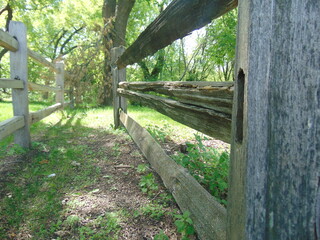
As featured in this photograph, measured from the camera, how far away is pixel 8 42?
3.04m

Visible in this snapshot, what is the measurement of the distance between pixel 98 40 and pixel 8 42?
5229 millimetres

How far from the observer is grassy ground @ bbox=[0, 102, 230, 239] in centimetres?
170

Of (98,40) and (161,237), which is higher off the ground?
(98,40)

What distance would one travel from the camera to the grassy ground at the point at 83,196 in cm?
170

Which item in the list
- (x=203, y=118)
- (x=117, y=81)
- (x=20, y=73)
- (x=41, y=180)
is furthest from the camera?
(x=117, y=81)

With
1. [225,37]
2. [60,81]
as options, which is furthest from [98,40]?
[225,37]

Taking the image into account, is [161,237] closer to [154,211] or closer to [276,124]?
[154,211]

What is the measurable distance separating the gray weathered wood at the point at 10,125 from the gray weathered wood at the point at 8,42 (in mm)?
A: 949

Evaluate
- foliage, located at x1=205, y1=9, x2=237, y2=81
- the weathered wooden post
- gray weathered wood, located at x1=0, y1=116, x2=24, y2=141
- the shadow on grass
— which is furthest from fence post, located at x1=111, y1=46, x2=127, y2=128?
foliage, located at x1=205, y1=9, x2=237, y2=81

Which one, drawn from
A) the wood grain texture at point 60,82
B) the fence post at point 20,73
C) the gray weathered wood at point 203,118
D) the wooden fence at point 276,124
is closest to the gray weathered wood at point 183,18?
the wooden fence at point 276,124

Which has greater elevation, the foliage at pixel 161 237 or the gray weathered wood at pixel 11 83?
the gray weathered wood at pixel 11 83

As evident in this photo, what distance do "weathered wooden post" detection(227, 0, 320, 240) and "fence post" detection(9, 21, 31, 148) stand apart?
3.58 meters

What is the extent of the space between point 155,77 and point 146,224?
1386 cm

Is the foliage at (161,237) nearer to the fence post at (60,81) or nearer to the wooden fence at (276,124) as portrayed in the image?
the wooden fence at (276,124)
